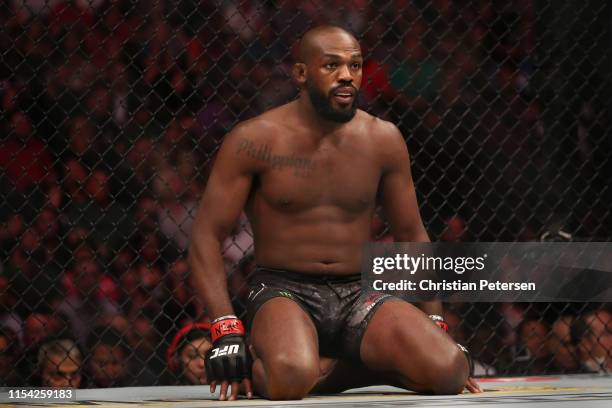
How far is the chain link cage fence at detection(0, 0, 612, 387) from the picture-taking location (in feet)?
9.74

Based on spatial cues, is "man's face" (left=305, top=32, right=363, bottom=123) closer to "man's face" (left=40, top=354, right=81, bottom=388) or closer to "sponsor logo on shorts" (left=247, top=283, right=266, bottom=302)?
"sponsor logo on shorts" (left=247, top=283, right=266, bottom=302)

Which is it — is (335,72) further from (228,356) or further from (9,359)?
(9,359)

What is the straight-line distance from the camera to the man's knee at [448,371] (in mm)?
2094

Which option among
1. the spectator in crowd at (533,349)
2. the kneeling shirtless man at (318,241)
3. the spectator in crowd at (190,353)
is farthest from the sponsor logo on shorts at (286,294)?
the spectator in crowd at (533,349)

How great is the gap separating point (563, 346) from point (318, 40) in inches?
57.5

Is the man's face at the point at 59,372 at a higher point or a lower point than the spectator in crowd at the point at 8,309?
lower

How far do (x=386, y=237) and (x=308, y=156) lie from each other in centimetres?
103

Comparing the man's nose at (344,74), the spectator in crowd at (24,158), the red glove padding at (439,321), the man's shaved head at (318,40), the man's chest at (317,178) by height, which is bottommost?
the red glove padding at (439,321)

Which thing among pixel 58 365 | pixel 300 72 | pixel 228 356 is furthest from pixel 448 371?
pixel 58 365

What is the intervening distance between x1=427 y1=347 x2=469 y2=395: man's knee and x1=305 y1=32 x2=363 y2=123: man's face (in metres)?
0.52

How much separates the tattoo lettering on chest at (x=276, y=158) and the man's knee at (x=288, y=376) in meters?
0.38

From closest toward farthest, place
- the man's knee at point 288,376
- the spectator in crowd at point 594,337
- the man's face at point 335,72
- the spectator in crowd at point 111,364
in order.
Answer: the man's knee at point 288,376, the man's face at point 335,72, the spectator in crowd at point 111,364, the spectator in crowd at point 594,337

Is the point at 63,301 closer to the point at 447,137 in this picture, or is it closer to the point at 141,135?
the point at 141,135

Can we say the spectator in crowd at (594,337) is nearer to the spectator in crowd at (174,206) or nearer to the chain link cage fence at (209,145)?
the chain link cage fence at (209,145)
